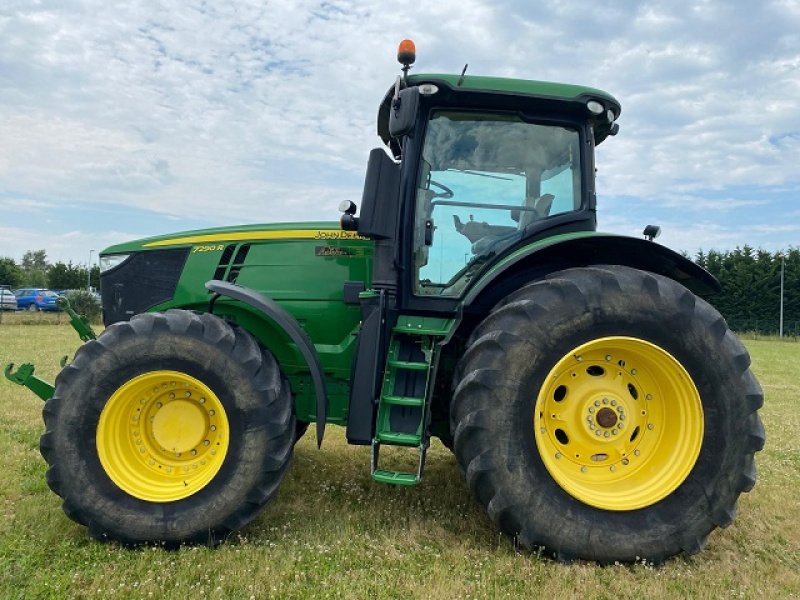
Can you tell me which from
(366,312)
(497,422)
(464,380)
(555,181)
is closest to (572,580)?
(497,422)

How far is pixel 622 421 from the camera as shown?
11.6 ft

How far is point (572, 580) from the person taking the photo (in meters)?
3.08

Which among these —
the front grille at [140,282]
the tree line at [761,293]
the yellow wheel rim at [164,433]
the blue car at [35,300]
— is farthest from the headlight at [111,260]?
the tree line at [761,293]

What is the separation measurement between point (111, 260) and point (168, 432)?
1749 millimetres

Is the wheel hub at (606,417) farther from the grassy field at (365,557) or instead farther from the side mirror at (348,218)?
the side mirror at (348,218)

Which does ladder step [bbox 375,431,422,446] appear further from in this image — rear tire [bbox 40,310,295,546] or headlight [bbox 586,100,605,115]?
headlight [bbox 586,100,605,115]

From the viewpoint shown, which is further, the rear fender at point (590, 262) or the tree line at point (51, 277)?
the tree line at point (51, 277)

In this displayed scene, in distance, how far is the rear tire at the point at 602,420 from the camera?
3.28 meters

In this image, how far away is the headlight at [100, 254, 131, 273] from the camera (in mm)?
4648

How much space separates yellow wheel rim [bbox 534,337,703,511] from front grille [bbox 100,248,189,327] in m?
2.77

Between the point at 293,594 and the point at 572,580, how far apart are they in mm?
1383

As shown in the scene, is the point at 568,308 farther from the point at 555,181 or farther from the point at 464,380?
the point at 555,181

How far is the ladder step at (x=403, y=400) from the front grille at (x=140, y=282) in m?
1.84

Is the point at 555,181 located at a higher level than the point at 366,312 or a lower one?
higher
